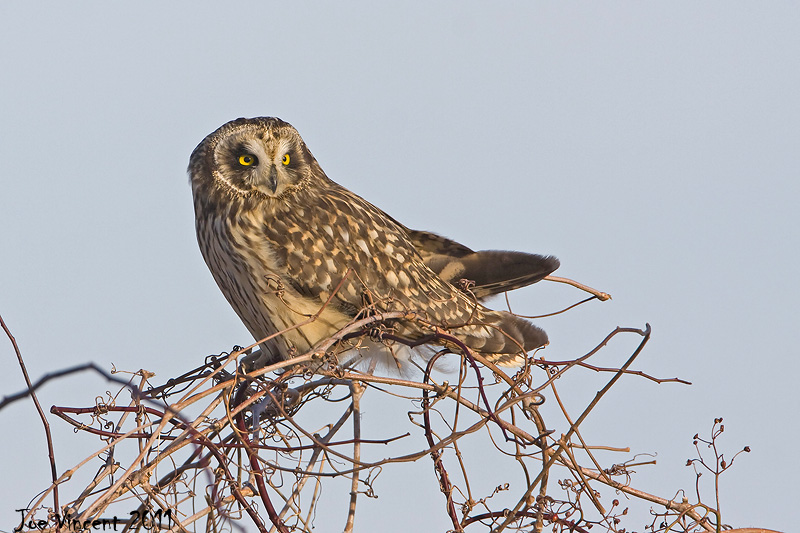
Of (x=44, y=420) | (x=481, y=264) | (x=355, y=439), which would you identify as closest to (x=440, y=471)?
(x=355, y=439)

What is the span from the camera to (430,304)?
3990mm

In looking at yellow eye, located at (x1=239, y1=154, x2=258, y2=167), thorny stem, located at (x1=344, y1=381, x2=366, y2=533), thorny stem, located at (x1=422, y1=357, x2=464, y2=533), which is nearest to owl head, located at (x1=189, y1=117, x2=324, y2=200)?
yellow eye, located at (x1=239, y1=154, x2=258, y2=167)

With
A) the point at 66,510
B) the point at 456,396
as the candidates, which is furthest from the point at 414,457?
the point at 66,510

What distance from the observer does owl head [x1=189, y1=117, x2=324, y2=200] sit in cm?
405

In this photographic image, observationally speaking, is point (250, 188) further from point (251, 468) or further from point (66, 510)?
point (66, 510)

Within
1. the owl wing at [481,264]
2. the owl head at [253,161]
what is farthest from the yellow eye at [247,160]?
the owl wing at [481,264]

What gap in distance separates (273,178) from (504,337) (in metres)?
1.26

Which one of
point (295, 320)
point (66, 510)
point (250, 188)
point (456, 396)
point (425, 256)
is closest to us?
point (66, 510)

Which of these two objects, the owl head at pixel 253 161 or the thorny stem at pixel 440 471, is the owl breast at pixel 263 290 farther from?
the thorny stem at pixel 440 471

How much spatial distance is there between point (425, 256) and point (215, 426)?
90.5 inches

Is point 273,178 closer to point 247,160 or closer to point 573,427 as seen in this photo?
point 247,160

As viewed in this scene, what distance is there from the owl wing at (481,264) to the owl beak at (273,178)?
Result: 2.67 feet

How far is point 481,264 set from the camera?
13.7ft

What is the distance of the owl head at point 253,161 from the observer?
4.05 metres
